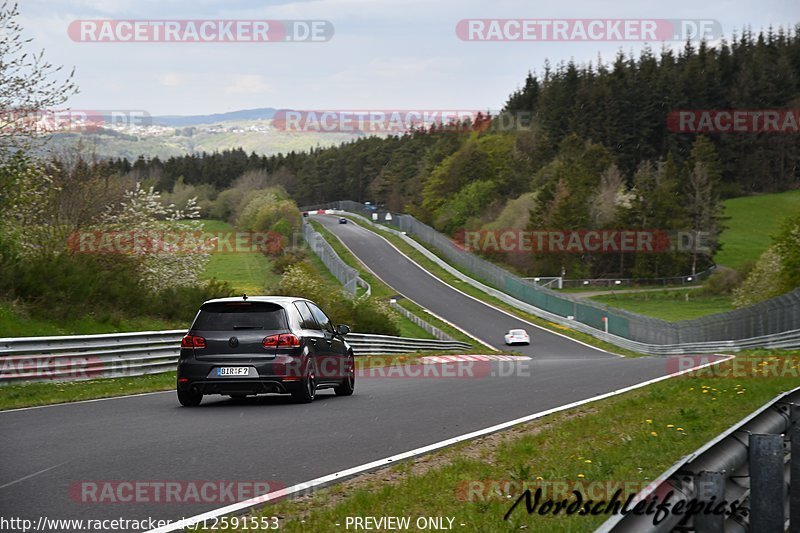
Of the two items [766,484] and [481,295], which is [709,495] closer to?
[766,484]

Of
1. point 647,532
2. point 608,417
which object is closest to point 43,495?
point 647,532

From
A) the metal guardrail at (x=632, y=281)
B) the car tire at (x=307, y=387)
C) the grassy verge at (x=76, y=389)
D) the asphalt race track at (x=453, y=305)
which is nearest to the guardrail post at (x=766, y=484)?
the car tire at (x=307, y=387)

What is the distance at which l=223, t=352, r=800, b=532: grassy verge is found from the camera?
693cm

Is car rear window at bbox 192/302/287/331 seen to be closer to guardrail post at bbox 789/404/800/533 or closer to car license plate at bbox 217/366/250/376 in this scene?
car license plate at bbox 217/366/250/376

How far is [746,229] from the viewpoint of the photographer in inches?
4946

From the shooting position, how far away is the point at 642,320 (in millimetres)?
56062

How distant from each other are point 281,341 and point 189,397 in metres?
1.53

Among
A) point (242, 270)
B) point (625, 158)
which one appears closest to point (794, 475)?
point (242, 270)

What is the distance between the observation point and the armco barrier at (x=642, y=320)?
3591cm

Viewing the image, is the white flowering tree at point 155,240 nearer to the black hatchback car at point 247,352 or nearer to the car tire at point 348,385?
the car tire at point 348,385

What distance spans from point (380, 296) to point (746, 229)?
6864cm

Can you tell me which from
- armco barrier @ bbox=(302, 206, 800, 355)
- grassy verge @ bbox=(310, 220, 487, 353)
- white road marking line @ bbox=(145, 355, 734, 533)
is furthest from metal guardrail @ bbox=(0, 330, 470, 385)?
grassy verge @ bbox=(310, 220, 487, 353)

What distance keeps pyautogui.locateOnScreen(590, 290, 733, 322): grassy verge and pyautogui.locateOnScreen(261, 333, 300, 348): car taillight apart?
221 feet

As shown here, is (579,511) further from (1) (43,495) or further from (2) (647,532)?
(1) (43,495)
